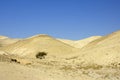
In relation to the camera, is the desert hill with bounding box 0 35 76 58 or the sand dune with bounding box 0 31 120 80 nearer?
the sand dune with bounding box 0 31 120 80

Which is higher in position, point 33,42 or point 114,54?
point 33,42

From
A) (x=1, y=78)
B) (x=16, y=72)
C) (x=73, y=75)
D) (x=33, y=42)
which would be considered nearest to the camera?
(x=1, y=78)

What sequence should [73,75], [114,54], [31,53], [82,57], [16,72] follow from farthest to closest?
1. [31,53]
2. [82,57]
3. [114,54]
4. [73,75]
5. [16,72]

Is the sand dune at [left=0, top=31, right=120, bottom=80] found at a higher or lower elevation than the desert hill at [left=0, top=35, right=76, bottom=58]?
lower

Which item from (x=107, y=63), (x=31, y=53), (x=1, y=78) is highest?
(x=31, y=53)

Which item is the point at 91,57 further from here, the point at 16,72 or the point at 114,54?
the point at 16,72

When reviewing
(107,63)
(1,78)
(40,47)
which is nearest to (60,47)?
(40,47)

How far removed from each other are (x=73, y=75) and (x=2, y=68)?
7.37 metres

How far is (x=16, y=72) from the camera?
906 inches

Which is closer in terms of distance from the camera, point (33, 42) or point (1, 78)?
point (1, 78)

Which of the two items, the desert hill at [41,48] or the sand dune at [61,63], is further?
the desert hill at [41,48]

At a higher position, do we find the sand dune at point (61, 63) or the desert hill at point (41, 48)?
the desert hill at point (41, 48)

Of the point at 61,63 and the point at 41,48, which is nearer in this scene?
the point at 61,63

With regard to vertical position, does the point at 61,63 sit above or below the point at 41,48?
below
